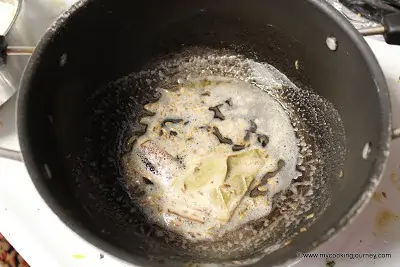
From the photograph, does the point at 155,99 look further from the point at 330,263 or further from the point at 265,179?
the point at 330,263

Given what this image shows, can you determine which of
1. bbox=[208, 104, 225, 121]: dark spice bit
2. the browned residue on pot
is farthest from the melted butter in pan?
the browned residue on pot

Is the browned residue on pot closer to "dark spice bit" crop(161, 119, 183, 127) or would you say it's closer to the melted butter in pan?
the melted butter in pan

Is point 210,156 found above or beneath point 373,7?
beneath

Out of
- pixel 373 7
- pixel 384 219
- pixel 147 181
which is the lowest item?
pixel 147 181

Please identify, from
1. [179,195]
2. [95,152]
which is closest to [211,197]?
[179,195]

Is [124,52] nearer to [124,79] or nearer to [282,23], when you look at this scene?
[124,79]

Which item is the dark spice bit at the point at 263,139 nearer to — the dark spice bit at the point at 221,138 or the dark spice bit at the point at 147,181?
the dark spice bit at the point at 221,138

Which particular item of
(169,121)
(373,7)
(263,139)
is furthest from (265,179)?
(373,7)
